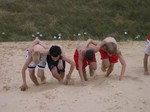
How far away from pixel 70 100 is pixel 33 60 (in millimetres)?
1017

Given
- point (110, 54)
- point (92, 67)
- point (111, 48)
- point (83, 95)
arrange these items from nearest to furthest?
point (83, 95) → point (111, 48) → point (110, 54) → point (92, 67)

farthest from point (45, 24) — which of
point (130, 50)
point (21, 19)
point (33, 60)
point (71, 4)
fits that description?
point (33, 60)

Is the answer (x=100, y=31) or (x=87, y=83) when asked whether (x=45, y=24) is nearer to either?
(x=100, y=31)

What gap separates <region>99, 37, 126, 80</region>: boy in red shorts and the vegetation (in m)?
7.25

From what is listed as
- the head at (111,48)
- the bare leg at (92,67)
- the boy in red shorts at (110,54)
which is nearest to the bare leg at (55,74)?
the bare leg at (92,67)

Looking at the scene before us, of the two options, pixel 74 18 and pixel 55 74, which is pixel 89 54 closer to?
pixel 55 74

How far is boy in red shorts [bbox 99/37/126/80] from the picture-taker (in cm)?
630

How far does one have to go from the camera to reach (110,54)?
6426mm

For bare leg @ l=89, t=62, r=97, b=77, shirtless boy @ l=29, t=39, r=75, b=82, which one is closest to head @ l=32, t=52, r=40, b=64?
shirtless boy @ l=29, t=39, r=75, b=82

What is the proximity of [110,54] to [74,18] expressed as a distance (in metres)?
11.4

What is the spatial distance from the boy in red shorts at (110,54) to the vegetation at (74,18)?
725 centimetres

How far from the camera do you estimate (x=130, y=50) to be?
9.52m

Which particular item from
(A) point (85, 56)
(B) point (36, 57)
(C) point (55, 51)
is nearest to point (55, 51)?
(C) point (55, 51)

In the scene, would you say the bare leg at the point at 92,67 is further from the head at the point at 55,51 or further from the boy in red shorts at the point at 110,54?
the head at the point at 55,51
